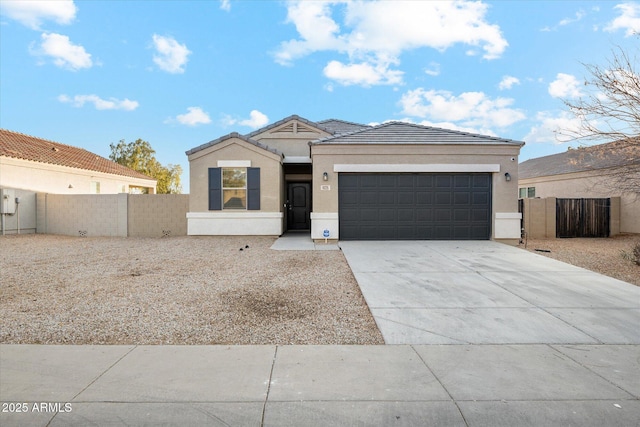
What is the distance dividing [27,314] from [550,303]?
7710mm

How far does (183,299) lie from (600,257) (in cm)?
1115

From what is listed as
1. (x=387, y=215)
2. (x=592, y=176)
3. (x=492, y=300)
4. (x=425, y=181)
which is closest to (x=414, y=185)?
(x=425, y=181)

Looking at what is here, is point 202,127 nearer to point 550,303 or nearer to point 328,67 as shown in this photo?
point 328,67

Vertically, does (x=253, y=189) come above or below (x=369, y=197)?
above

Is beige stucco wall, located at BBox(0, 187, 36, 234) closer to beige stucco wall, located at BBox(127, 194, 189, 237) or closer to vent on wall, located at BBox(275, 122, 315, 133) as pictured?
beige stucco wall, located at BBox(127, 194, 189, 237)

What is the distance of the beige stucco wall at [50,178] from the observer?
1498cm

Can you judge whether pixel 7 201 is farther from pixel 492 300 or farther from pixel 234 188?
pixel 492 300

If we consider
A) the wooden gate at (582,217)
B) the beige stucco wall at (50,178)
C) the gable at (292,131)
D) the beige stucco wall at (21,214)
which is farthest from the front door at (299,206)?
the beige stucco wall at (50,178)

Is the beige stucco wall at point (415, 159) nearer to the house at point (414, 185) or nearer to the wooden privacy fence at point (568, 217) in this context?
the house at point (414, 185)

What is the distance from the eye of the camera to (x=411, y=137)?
11.8 m

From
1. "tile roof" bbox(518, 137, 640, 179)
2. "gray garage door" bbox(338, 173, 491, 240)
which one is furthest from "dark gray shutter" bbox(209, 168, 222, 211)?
"tile roof" bbox(518, 137, 640, 179)

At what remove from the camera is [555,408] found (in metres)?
2.53

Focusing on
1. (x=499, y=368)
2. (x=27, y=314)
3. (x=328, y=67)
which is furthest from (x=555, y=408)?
(x=328, y=67)

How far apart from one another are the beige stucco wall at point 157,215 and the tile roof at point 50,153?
637 cm
